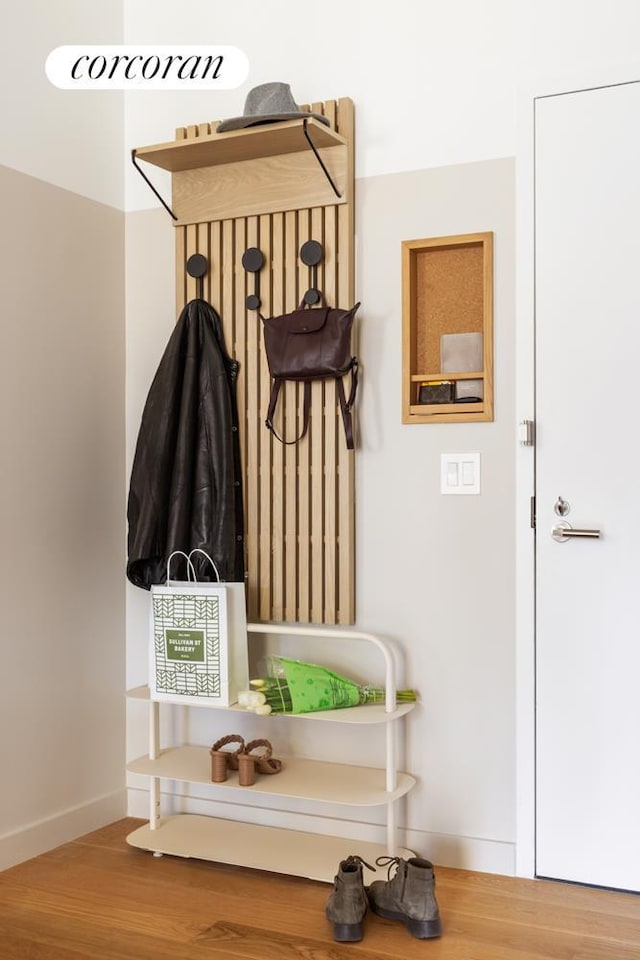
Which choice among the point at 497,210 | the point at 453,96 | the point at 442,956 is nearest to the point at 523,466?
the point at 497,210

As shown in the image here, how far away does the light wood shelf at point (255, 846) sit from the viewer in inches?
111

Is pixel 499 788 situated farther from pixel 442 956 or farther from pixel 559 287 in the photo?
pixel 559 287

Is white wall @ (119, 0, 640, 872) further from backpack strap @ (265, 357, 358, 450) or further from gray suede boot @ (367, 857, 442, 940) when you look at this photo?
gray suede boot @ (367, 857, 442, 940)

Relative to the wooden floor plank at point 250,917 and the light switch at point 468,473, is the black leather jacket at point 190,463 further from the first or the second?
the wooden floor plank at point 250,917

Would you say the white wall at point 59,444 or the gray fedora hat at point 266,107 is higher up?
the gray fedora hat at point 266,107

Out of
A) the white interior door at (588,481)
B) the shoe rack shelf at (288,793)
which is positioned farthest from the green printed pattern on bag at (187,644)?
the white interior door at (588,481)

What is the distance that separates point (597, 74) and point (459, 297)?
28.4 inches

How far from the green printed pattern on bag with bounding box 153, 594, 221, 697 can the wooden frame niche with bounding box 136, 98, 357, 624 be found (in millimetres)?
300

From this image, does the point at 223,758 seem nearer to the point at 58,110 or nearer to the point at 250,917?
the point at 250,917

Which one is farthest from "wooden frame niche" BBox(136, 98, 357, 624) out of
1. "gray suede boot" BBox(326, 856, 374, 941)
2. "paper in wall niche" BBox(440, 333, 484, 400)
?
"gray suede boot" BBox(326, 856, 374, 941)

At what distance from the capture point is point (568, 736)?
2.76 metres

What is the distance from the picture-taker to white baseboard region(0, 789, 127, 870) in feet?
9.57

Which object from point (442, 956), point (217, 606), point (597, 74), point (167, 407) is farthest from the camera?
point (167, 407)

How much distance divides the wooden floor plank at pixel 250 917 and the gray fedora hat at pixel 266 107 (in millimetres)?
2231
